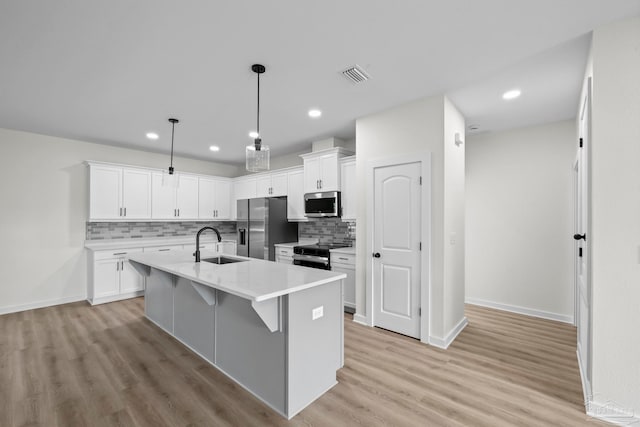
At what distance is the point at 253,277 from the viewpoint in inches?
85.4

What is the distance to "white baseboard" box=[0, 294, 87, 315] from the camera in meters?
4.12

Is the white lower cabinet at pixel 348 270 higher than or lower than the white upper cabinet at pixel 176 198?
lower

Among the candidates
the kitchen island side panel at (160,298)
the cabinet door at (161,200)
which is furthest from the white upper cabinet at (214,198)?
the kitchen island side panel at (160,298)

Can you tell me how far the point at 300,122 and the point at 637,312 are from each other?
3.67 meters

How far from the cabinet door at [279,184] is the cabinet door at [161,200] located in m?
1.95

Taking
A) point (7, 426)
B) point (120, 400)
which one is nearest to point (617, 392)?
point (120, 400)

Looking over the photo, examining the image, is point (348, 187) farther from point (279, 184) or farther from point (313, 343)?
point (313, 343)

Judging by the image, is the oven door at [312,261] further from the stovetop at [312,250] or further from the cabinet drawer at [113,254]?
the cabinet drawer at [113,254]

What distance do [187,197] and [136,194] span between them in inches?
36.5

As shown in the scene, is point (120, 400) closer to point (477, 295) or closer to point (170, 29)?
point (170, 29)

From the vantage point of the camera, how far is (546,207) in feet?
12.6

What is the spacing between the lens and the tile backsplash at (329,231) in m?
4.84

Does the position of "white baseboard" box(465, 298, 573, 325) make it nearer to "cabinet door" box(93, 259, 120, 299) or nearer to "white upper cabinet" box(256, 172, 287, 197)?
"white upper cabinet" box(256, 172, 287, 197)

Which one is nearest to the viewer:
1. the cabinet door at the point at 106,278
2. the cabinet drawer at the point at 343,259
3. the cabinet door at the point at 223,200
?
the cabinet drawer at the point at 343,259
